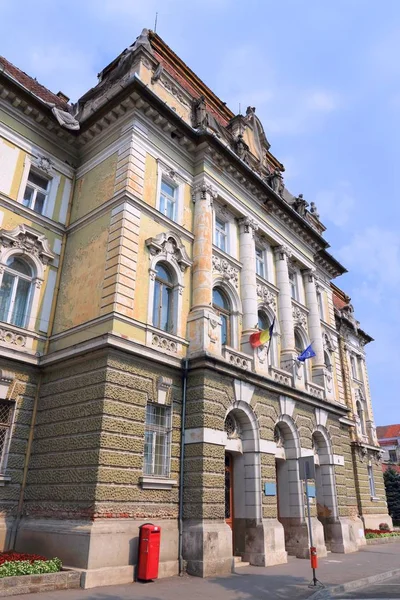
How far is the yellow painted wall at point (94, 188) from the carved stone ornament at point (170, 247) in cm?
245

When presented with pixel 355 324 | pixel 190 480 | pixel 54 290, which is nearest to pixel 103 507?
pixel 190 480

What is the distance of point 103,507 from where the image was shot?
42.1ft

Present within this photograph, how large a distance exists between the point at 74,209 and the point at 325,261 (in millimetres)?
16590

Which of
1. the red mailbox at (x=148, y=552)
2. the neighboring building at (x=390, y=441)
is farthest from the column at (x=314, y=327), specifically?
the neighboring building at (x=390, y=441)

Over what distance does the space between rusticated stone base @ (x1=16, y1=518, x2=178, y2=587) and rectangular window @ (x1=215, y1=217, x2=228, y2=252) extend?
459 inches

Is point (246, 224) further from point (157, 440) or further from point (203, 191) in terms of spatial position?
point (157, 440)

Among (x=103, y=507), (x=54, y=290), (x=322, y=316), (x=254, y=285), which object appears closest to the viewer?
(x=103, y=507)

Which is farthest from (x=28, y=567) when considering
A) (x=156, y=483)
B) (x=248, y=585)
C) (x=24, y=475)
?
(x=248, y=585)

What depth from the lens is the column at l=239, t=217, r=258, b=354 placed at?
20.0m

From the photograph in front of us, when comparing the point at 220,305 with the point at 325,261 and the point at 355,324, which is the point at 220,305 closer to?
the point at 325,261

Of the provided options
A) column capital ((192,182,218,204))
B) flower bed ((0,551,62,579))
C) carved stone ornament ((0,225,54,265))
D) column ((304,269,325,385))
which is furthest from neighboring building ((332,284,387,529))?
flower bed ((0,551,62,579))

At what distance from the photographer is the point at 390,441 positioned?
82.6 m

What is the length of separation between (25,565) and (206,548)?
17.6 feet

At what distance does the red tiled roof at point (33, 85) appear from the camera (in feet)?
69.6
